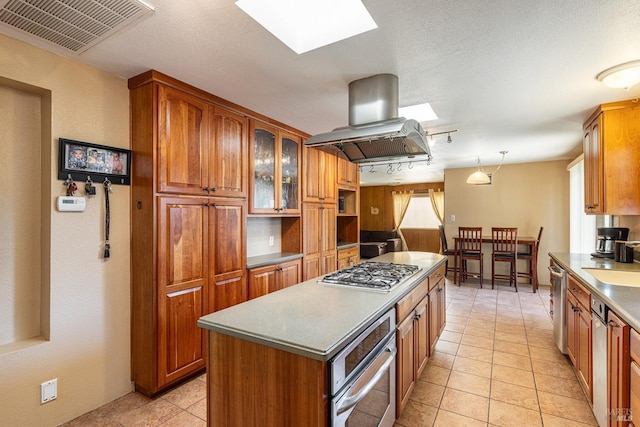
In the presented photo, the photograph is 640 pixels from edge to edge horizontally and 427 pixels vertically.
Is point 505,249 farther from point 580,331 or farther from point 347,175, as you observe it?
point 580,331

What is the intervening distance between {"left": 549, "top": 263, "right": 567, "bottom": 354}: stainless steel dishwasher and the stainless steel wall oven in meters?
1.96

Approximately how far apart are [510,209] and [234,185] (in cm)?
537

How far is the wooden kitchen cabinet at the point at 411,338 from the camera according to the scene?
176 centimetres

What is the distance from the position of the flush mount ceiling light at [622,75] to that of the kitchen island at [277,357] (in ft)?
7.12

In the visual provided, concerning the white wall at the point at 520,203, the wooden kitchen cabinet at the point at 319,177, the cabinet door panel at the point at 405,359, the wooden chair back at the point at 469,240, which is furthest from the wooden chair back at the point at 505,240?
the cabinet door panel at the point at 405,359

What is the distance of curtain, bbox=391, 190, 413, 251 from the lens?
9125mm

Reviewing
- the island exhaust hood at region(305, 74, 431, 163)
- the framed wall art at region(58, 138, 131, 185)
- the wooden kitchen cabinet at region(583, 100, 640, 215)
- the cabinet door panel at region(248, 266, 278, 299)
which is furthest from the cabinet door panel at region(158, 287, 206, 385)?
the wooden kitchen cabinet at region(583, 100, 640, 215)

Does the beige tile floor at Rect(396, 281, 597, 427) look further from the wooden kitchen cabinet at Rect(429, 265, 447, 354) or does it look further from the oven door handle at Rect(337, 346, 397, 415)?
the oven door handle at Rect(337, 346, 397, 415)

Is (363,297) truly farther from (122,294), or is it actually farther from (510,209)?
(510,209)

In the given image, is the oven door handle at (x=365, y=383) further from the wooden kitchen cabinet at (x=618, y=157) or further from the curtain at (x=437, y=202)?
the curtain at (x=437, y=202)

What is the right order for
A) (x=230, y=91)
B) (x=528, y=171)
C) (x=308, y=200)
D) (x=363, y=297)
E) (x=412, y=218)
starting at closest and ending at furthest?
(x=363, y=297), (x=230, y=91), (x=308, y=200), (x=528, y=171), (x=412, y=218)

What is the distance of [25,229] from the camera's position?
74.4 inches

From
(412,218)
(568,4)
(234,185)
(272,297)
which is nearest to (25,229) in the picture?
(234,185)

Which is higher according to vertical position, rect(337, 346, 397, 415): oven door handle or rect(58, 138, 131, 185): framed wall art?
rect(58, 138, 131, 185): framed wall art
